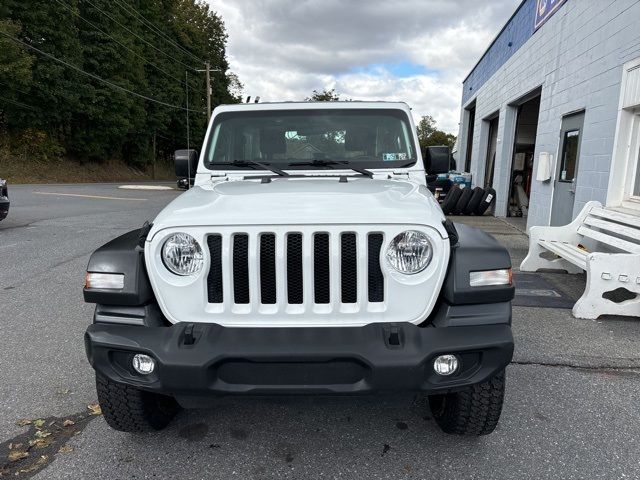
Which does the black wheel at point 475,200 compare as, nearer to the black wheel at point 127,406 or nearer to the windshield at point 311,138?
the windshield at point 311,138

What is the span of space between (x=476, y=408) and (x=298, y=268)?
1136 millimetres

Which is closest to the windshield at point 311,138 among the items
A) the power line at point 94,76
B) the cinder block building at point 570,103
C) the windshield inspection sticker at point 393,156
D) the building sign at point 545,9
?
the windshield inspection sticker at point 393,156

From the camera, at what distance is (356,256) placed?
6.79 feet

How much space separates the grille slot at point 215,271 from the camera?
210 cm

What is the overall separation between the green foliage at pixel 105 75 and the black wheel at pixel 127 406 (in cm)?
2914

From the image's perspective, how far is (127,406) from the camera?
2.31 meters

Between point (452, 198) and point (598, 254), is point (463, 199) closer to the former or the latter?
point (452, 198)

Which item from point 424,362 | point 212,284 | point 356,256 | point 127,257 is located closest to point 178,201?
point 127,257

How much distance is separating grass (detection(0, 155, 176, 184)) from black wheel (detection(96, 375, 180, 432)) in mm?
28676

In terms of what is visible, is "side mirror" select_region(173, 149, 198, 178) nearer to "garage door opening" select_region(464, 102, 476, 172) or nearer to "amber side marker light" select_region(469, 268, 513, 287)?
"amber side marker light" select_region(469, 268, 513, 287)

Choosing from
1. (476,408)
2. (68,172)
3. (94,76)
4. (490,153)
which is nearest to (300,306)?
(476,408)

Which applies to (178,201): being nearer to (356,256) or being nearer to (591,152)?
(356,256)

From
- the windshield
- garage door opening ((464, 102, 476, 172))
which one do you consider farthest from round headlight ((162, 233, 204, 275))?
garage door opening ((464, 102, 476, 172))

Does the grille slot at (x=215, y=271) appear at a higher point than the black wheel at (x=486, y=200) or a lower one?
higher
